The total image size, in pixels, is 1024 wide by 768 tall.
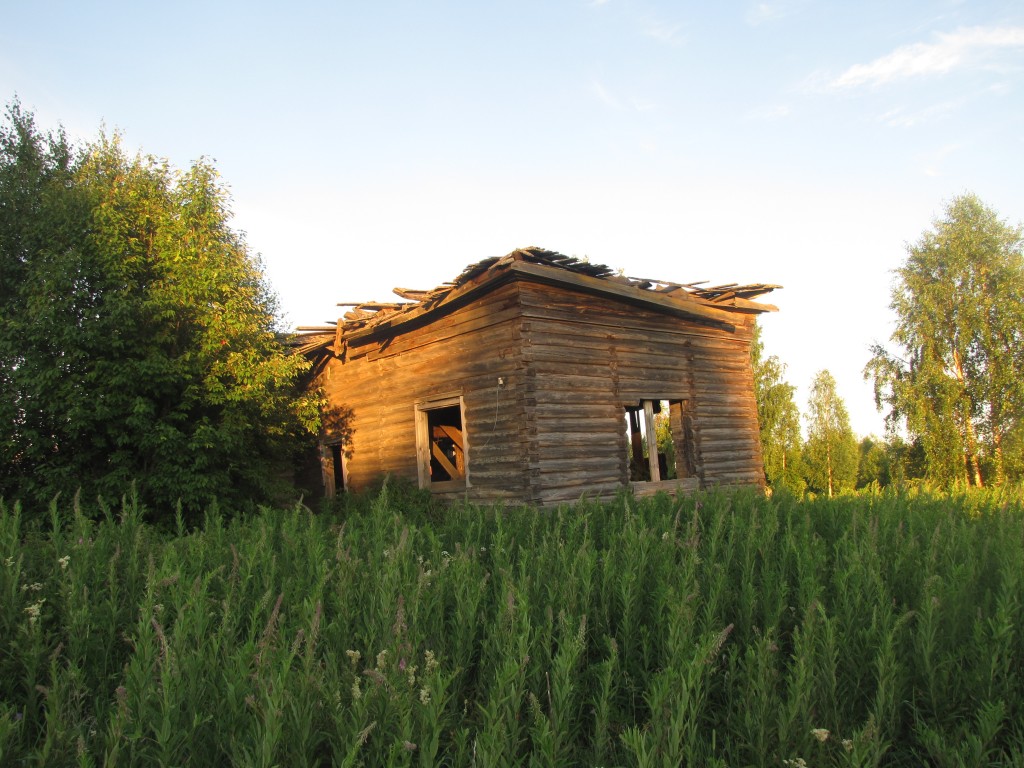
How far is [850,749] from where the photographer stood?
2.03 m

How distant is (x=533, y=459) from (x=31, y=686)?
30.9 ft

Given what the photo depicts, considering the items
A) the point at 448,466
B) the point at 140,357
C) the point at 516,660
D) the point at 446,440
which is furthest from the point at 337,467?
the point at 516,660

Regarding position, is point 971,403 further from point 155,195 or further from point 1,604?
point 1,604

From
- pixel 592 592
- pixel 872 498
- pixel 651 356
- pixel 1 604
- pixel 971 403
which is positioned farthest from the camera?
pixel 971 403

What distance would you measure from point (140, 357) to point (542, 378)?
7821mm

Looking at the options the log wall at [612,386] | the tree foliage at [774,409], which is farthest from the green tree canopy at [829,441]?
the log wall at [612,386]

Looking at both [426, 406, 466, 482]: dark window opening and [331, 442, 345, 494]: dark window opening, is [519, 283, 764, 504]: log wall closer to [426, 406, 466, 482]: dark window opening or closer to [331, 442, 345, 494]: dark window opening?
[426, 406, 466, 482]: dark window opening

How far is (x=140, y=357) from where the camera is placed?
13.1m

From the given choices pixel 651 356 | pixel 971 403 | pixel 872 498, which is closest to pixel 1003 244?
pixel 971 403

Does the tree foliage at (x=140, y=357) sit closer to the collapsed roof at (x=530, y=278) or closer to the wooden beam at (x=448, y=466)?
the collapsed roof at (x=530, y=278)

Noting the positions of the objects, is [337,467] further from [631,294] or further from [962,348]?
[962,348]

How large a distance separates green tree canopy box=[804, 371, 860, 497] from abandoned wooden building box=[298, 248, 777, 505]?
2728 centimetres

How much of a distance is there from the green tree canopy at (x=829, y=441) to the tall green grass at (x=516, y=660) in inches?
1552

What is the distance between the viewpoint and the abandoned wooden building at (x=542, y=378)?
466 inches
